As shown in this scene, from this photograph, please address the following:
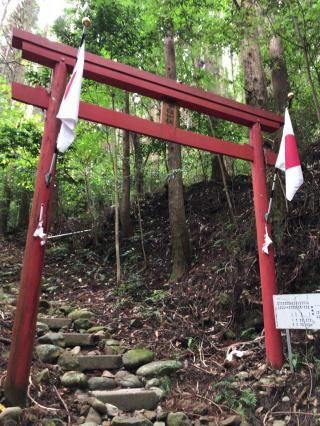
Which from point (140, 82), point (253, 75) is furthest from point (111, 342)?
point (253, 75)

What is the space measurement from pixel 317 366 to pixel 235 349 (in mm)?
1411

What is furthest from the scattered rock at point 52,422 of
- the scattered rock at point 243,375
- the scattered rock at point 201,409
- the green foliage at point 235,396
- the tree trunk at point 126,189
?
the tree trunk at point 126,189

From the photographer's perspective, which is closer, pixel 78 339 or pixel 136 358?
pixel 136 358

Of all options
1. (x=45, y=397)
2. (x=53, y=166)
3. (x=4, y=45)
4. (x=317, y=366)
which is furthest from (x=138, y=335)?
(x=4, y=45)

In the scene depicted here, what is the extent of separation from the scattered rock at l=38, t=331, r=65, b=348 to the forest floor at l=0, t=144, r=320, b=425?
0.53m

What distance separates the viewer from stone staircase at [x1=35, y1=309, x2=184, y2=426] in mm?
4379

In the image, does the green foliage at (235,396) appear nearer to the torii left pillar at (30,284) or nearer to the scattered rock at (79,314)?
the torii left pillar at (30,284)

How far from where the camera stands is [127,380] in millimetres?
5207

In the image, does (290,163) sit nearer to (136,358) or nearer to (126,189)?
(136,358)

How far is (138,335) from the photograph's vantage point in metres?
6.71

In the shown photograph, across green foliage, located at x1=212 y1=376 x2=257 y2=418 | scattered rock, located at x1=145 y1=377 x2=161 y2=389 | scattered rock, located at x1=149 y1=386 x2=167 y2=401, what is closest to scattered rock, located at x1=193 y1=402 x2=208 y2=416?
green foliage, located at x1=212 y1=376 x2=257 y2=418

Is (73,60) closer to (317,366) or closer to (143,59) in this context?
(317,366)

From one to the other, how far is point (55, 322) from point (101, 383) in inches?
77.1

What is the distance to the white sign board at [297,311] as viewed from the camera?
15.5 ft
